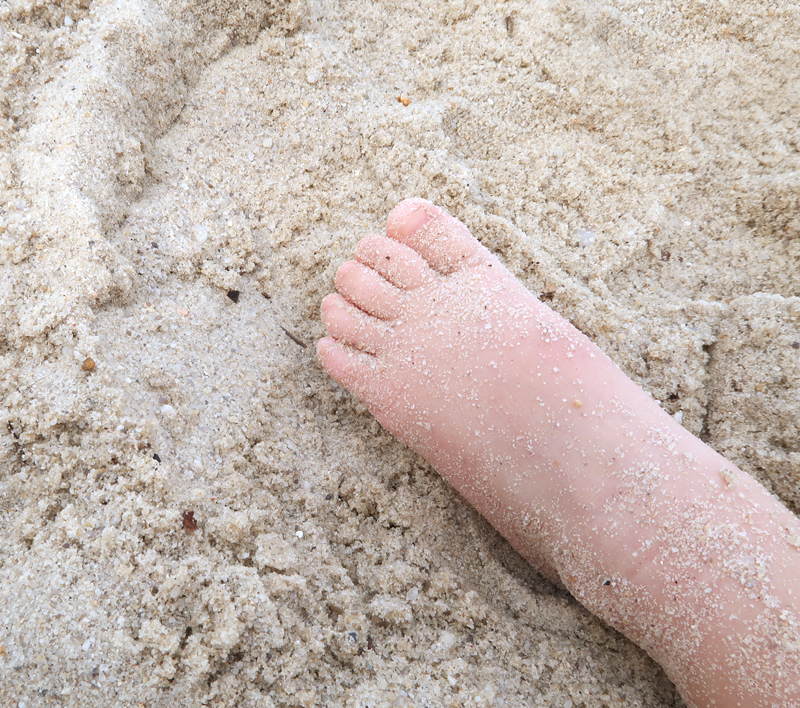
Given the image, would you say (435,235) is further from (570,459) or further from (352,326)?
(570,459)

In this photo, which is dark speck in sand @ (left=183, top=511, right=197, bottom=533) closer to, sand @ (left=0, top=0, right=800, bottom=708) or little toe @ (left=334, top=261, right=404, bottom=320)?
sand @ (left=0, top=0, right=800, bottom=708)

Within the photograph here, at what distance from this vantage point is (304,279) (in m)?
1.24

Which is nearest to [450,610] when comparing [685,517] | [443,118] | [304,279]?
[685,517]

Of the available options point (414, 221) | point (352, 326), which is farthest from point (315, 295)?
point (414, 221)

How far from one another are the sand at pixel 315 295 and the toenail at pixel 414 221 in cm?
10

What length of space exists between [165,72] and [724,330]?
128 centimetres

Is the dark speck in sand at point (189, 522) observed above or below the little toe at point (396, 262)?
below

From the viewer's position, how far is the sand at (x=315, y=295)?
2.88 ft

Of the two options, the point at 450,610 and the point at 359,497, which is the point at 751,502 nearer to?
the point at 450,610

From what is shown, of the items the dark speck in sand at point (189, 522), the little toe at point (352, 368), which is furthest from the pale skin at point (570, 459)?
the dark speck in sand at point (189, 522)

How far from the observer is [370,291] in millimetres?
1150

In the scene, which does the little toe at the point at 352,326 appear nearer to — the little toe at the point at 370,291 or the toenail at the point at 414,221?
the little toe at the point at 370,291

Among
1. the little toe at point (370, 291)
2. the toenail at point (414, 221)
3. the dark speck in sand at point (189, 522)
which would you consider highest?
the toenail at point (414, 221)

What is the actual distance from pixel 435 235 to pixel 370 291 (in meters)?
0.17
